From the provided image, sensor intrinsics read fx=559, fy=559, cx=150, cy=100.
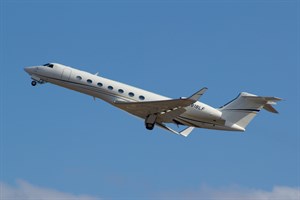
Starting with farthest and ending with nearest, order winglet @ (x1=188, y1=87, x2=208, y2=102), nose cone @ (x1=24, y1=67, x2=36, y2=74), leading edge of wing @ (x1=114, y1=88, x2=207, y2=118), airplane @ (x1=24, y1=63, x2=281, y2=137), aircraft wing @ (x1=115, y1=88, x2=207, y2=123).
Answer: nose cone @ (x1=24, y1=67, x2=36, y2=74) → airplane @ (x1=24, y1=63, x2=281, y2=137) → aircraft wing @ (x1=115, y1=88, x2=207, y2=123) → leading edge of wing @ (x1=114, y1=88, x2=207, y2=118) → winglet @ (x1=188, y1=87, x2=208, y2=102)

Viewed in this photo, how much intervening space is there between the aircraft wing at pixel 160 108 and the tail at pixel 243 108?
3423 millimetres

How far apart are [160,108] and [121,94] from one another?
8.57 ft

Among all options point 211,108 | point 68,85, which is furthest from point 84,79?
point 211,108

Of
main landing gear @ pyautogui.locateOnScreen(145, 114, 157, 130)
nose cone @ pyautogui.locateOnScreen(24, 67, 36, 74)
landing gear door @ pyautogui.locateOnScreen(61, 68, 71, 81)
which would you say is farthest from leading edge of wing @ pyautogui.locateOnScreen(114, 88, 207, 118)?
nose cone @ pyautogui.locateOnScreen(24, 67, 36, 74)

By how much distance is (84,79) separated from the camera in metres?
33.2

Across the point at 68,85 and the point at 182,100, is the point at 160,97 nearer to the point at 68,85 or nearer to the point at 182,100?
the point at 182,100

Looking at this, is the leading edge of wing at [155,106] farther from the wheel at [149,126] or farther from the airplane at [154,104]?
the wheel at [149,126]

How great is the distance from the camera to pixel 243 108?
3422 centimetres

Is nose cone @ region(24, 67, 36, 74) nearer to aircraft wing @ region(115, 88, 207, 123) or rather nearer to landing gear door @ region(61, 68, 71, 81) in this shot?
landing gear door @ region(61, 68, 71, 81)

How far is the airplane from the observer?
32438 mm

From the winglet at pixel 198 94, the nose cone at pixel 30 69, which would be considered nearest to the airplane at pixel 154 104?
the nose cone at pixel 30 69

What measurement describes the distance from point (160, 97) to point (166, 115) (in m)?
1.46

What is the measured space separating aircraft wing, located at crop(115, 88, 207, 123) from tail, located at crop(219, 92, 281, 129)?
3.42m

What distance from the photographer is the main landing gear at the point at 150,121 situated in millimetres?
32625
